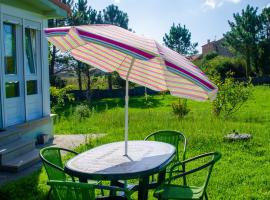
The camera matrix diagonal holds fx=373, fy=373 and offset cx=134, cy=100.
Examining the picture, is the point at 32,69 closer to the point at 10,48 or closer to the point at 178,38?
the point at 10,48

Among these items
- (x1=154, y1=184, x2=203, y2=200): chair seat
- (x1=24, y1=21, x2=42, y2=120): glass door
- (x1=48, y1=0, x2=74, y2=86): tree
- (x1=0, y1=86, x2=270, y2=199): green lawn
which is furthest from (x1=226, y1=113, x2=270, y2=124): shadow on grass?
(x1=48, y1=0, x2=74, y2=86): tree

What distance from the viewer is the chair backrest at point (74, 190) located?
10.3 feet

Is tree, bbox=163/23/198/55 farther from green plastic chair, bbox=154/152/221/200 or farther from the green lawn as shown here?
green plastic chair, bbox=154/152/221/200

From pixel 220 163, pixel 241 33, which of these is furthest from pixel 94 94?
pixel 220 163

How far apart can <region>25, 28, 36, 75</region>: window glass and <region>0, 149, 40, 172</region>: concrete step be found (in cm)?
252

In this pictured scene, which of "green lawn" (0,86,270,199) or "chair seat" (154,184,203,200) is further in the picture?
"green lawn" (0,86,270,199)

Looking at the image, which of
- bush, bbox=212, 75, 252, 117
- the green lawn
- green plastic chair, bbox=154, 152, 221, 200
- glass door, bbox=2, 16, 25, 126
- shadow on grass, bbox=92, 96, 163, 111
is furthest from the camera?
shadow on grass, bbox=92, 96, 163, 111

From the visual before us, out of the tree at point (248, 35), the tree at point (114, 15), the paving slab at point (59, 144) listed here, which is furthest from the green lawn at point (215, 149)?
the tree at point (114, 15)

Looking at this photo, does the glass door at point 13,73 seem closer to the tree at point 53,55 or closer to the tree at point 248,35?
the tree at point 53,55

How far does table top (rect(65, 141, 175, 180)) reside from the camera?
3.75 metres

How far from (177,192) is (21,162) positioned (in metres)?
3.99

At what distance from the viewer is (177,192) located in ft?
14.3

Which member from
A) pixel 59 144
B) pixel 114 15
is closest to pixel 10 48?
pixel 59 144

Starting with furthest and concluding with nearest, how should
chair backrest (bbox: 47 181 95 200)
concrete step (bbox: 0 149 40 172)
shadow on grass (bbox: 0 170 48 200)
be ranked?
concrete step (bbox: 0 149 40 172) < shadow on grass (bbox: 0 170 48 200) < chair backrest (bbox: 47 181 95 200)
